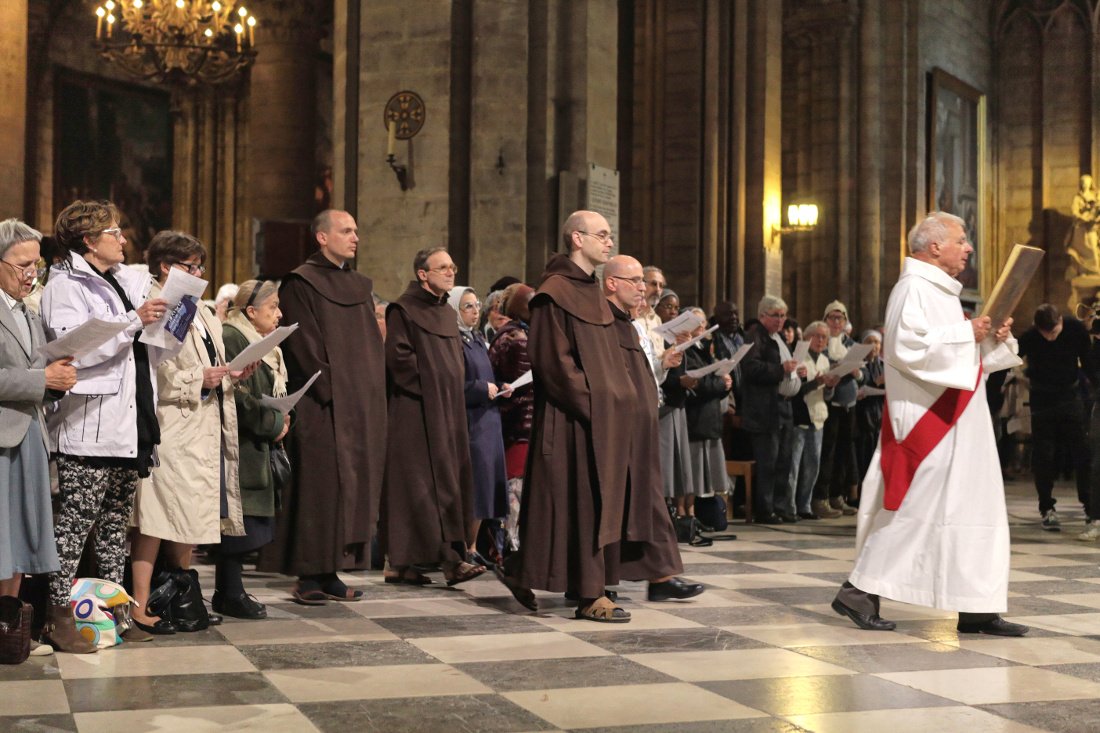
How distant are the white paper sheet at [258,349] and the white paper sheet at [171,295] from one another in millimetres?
419

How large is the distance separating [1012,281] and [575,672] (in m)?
2.67

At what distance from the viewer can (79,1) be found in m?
26.7

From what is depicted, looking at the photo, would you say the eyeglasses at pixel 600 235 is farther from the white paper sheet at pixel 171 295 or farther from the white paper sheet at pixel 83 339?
the white paper sheet at pixel 83 339

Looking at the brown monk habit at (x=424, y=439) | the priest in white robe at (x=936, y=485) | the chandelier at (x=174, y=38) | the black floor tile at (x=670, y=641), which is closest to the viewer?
the black floor tile at (x=670, y=641)

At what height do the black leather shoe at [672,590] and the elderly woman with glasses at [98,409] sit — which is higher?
the elderly woman with glasses at [98,409]

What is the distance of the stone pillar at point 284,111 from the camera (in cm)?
1938

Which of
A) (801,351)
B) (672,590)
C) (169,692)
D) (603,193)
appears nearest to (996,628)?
(672,590)

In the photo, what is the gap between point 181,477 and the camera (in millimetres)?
6219

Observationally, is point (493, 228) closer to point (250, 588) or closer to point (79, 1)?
point (250, 588)

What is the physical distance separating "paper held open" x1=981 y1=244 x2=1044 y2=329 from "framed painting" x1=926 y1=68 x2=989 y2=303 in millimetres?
18957

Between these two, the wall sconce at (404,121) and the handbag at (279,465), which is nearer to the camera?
the handbag at (279,465)

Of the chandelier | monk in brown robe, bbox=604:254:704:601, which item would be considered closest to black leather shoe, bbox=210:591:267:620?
monk in brown robe, bbox=604:254:704:601

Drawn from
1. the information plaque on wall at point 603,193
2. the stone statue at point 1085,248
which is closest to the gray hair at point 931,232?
the information plaque on wall at point 603,193

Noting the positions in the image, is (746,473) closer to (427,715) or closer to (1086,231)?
(427,715)
